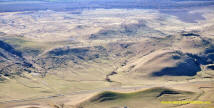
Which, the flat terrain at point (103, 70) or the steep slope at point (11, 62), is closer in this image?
the flat terrain at point (103, 70)

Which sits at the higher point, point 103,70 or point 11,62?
point 11,62

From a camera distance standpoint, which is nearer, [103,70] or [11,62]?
[103,70]

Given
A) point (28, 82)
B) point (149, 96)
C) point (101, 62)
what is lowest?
point (149, 96)

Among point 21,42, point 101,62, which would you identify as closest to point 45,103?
point 101,62

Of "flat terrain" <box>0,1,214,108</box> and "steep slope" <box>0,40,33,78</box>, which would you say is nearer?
"flat terrain" <box>0,1,214,108</box>

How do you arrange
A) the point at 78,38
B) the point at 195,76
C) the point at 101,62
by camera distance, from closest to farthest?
the point at 195,76 → the point at 101,62 → the point at 78,38

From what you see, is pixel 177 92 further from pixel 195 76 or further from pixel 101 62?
pixel 101 62

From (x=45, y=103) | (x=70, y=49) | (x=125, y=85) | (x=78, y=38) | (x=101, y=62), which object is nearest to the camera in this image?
(x=45, y=103)

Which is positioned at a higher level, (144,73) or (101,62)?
(101,62)

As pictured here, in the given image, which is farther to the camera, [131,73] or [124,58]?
[124,58]

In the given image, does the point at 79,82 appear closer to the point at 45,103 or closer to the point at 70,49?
the point at 45,103
